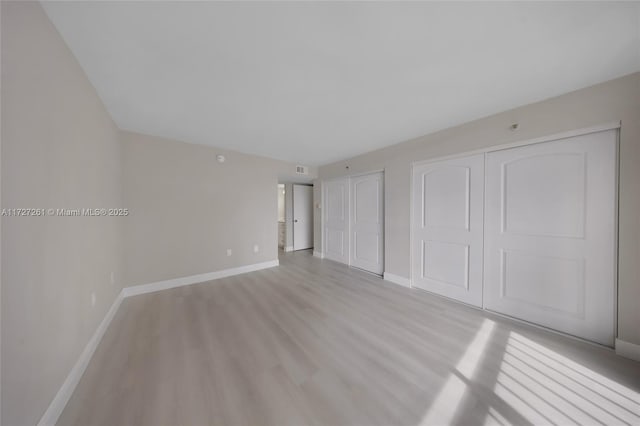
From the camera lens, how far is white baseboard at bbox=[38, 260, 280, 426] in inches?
43.1

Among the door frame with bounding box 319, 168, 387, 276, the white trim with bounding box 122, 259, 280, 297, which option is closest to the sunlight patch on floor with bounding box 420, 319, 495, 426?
the door frame with bounding box 319, 168, 387, 276

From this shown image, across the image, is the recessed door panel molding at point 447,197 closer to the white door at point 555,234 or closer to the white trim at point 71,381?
the white door at point 555,234

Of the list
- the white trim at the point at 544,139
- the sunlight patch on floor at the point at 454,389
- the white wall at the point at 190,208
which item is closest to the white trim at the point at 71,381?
the white wall at the point at 190,208

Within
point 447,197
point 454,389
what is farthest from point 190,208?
point 447,197

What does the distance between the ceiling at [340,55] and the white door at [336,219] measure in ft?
6.82

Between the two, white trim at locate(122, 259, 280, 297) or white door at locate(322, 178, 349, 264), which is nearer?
white trim at locate(122, 259, 280, 297)

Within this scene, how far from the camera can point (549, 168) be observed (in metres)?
1.91

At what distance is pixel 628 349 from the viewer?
155 cm

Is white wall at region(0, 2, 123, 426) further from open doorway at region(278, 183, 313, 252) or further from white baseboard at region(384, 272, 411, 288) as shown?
open doorway at region(278, 183, 313, 252)

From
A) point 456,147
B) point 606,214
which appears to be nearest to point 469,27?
point 456,147

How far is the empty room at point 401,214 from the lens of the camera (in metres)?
1.06

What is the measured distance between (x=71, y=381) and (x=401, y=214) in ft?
11.9

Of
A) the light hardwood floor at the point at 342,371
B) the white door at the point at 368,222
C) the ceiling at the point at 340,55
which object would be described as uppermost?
the ceiling at the point at 340,55

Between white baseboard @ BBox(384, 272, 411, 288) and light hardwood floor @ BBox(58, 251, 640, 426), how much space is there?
65cm
